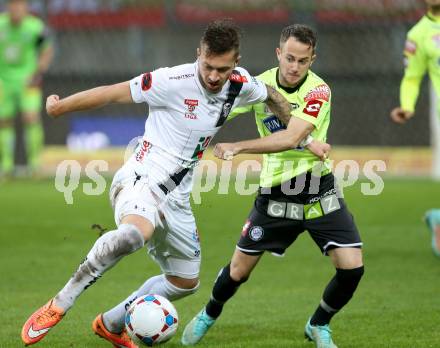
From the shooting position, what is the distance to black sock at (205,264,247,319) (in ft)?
23.7

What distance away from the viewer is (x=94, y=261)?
20.1 ft

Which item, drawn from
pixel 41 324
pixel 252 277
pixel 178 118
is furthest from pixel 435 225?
pixel 41 324

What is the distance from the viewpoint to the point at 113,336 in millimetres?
6824

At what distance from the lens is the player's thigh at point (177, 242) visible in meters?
6.61

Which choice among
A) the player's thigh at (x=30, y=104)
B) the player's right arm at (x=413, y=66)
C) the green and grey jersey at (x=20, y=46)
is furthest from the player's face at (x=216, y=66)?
the player's thigh at (x=30, y=104)

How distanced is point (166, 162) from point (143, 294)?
3.14 ft

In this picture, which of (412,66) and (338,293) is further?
(412,66)

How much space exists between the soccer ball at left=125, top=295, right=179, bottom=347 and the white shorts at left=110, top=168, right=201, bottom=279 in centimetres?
40

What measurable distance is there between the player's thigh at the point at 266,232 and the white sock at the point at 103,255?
128cm

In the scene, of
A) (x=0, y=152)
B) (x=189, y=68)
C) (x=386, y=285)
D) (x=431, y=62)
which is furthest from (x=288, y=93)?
(x=0, y=152)

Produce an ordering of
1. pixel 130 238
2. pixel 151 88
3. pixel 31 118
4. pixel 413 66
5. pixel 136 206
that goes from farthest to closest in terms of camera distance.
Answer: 1. pixel 31 118
2. pixel 413 66
3. pixel 151 88
4. pixel 136 206
5. pixel 130 238

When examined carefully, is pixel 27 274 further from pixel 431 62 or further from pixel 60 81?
pixel 60 81

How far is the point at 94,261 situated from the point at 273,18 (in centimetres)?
1493

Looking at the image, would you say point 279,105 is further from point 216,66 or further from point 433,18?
point 433,18
